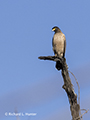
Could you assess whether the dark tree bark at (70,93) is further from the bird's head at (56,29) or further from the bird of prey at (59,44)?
the bird's head at (56,29)

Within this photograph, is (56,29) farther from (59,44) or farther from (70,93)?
(70,93)

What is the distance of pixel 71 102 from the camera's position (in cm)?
573

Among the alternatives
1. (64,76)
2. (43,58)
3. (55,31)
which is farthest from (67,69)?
(55,31)

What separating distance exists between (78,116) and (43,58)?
1.56 m

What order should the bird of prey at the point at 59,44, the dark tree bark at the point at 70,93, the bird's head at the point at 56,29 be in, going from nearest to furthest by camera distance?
the dark tree bark at the point at 70,93 < the bird of prey at the point at 59,44 < the bird's head at the point at 56,29

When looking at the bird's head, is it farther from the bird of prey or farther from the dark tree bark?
the dark tree bark

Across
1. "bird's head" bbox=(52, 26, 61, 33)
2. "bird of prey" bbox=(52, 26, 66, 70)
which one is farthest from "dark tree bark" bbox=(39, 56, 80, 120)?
"bird's head" bbox=(52, 26, 61, 33)

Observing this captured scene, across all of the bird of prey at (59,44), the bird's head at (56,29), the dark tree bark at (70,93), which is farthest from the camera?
the bird's head at (56,29)

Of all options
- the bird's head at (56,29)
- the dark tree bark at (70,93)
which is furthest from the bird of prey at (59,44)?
the dark tree bark at (70,93)

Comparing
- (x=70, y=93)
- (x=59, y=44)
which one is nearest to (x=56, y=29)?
(x=59, y=44)

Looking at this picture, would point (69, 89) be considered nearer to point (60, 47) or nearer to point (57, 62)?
point (57, 62)

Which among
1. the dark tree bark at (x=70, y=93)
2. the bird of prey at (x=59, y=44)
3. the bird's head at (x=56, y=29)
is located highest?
the bird's head at (x=56, y=29)

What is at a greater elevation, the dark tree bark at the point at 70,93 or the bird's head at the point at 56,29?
the bird's head at the point at 56,29

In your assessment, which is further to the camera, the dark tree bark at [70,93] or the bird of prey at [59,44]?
the bird of prey at [59,44]
